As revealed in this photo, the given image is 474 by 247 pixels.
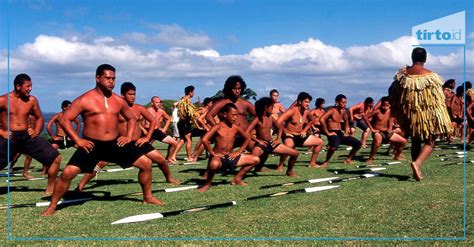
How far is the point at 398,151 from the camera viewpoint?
12906 mm

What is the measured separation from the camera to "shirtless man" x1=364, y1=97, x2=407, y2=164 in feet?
41.7

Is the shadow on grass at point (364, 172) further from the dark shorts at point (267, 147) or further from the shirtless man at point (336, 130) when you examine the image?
the dark shorts at point (267, 147)

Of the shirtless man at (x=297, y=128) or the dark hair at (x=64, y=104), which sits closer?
the shirtless man at (x=297, y=128)

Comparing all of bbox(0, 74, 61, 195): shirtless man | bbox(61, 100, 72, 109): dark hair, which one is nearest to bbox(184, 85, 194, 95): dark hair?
bbox(61, 100, 72, 109): dark hair

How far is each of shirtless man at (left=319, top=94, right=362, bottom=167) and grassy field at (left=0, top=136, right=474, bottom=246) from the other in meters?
3.10

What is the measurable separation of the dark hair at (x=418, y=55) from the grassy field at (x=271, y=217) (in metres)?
1.93

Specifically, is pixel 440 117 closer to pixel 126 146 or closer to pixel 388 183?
pixel 388 183

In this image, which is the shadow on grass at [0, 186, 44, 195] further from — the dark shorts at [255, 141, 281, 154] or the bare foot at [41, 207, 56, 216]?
the dark shorts at [255, 141, 281, 154]

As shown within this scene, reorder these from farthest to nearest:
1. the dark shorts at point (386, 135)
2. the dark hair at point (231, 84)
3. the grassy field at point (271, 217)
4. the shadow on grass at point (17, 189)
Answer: the dark shorts at point (386, 135) < the dark hair at point (231, 84) < the shadow on grass at point (17, 189) < the grassy field at point (271, 217)

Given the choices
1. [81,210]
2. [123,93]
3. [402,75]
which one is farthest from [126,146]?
[402,75]

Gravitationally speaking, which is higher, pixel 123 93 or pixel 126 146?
pixel 123 93

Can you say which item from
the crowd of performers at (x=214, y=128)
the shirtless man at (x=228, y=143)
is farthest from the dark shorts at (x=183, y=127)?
the shirtless man at (x=228, y=143)

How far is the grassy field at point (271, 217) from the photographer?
4.83m

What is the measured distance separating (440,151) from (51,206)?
11.5m
